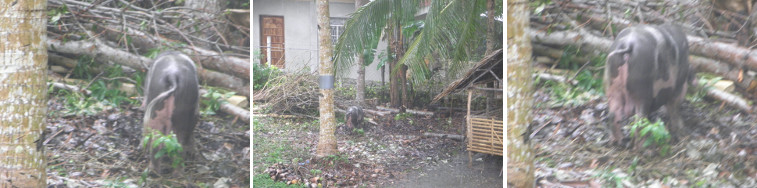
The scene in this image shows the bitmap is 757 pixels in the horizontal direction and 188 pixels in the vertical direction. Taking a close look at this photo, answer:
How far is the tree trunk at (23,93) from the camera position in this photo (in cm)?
284

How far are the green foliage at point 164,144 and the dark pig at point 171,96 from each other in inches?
0.8

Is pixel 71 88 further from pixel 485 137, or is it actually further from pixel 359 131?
pixel 485 137

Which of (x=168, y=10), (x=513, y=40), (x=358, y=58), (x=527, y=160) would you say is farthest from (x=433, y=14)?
(x=168, y=10)

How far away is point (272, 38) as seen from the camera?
12.6ft

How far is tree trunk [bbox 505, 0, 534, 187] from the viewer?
2996 millimetres

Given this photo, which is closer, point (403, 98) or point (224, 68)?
point (224, 68)

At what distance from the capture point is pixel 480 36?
3.94 metres

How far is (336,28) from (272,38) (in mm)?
463

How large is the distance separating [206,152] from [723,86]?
286 cm

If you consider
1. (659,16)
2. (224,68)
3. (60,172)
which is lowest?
(60,172)

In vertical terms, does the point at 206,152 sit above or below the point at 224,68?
below

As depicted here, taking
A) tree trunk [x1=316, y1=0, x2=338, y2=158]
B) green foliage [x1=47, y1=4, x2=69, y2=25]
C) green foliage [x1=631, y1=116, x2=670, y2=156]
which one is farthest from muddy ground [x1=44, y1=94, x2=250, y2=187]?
green foliage [x1=631, y1=116, x2=670, y2=156]

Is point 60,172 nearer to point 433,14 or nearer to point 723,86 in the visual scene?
point 433,14

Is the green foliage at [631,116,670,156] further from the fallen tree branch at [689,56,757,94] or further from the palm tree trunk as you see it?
the palm tree trunk
